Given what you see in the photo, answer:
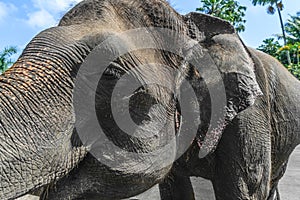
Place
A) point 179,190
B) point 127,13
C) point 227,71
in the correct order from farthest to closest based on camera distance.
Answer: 1. point 179,190
2. point 227,71
3. point 127,13

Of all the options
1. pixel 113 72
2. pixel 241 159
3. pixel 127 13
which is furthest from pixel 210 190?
pixel 113 72

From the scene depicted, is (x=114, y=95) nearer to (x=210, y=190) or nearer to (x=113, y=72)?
(x=113, y=72)

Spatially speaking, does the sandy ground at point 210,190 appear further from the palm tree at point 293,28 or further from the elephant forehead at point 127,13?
the palm tree at point 293,28

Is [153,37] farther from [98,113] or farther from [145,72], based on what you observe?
[98,113]

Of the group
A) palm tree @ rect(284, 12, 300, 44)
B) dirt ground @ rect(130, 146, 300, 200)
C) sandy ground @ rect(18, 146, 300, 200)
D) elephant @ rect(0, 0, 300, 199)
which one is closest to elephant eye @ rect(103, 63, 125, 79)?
elephant @ rect(0, 0, 300, 199)

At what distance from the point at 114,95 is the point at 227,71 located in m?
0.55

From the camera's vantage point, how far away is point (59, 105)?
3.48 feet

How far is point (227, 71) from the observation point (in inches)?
62.1

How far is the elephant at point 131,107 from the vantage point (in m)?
1.00

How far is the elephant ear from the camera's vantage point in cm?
158

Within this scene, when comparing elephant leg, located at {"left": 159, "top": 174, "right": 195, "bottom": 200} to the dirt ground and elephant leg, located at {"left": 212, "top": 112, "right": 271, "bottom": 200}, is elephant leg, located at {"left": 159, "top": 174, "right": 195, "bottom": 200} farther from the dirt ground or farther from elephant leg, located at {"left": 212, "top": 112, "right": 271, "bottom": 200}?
the dirt ground

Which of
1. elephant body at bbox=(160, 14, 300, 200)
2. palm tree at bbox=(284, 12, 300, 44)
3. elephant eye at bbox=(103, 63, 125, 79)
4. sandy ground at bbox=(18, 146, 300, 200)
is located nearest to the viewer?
elephant eye at bbox=(103, 63, 125, 79)

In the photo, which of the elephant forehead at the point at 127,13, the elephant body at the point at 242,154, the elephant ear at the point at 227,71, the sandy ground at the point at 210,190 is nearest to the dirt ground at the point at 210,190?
the sandy ground at the point at 210,190

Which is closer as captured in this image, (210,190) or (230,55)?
(230,55)
